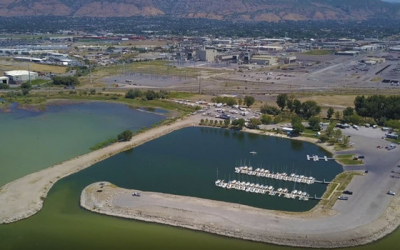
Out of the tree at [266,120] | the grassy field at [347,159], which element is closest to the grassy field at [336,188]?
the grassy field at [347,159]

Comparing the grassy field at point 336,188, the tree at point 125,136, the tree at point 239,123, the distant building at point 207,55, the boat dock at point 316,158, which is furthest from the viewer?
the distant building at point 207,55

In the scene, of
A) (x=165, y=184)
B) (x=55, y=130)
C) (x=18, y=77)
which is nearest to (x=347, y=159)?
(x=165, y=184)

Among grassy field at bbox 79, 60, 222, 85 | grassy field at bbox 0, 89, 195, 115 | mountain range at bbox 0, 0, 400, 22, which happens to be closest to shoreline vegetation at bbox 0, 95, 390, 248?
grassy field at bbox 0, 89, 195, 115

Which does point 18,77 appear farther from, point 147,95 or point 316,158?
point 316,158

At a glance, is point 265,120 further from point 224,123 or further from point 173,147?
point 173,147

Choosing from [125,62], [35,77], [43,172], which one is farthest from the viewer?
[125,62]

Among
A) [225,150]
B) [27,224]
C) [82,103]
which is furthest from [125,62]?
[27,224]

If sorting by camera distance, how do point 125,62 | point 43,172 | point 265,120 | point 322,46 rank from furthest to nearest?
1. point 322,46
2. point 125,62
3. point 265,120
4. point 43,172

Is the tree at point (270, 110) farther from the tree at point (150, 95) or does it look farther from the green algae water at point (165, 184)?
the tree at point (150, 95)
